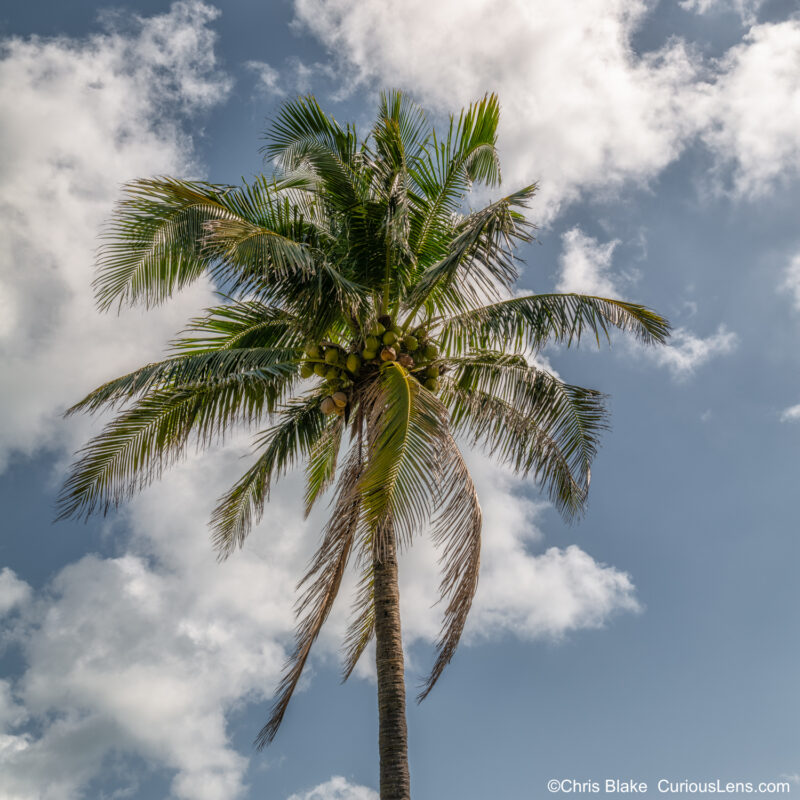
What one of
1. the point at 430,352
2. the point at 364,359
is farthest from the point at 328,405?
the point at 430,352

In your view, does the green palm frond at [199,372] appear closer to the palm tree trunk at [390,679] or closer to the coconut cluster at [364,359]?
the coconut cluster at [364,359]

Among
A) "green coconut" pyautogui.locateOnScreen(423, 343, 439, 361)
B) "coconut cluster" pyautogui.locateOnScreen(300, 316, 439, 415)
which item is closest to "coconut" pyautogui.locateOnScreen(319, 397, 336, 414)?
"coconut cluster" pyautogui.locateOnScreen(300, 316, 439, 415)

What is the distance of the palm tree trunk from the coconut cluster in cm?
170

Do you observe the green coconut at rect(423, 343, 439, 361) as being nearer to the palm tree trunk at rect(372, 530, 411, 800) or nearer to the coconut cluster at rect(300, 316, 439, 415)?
the coconut cluster at rect(300, 316, 439, 415)

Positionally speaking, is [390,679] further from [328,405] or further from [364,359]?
[364,359]

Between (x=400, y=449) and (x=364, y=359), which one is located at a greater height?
(x=364, y=359)

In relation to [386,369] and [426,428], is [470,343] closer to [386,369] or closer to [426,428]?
[386,369]

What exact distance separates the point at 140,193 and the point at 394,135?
3.17 m

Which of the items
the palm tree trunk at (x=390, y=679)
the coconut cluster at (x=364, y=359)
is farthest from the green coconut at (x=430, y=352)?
the palm tree trunk at (x=390, y=679)

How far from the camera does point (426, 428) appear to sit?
8688 mm

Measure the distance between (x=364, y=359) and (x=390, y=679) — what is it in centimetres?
345

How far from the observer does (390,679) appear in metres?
9.20

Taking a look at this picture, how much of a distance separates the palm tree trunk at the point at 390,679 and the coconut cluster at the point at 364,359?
5.57ft

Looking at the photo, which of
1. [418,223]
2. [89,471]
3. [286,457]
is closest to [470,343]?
[418,223]
